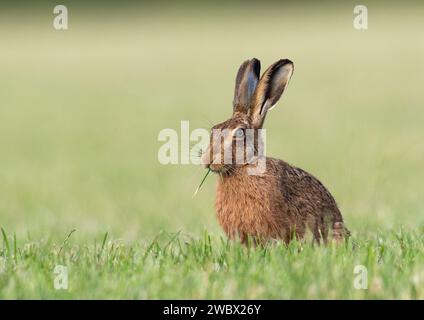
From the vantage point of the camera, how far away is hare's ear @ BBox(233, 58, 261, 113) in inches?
252

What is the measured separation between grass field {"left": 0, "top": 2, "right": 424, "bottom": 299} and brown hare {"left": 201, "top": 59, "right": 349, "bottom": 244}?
230 mm

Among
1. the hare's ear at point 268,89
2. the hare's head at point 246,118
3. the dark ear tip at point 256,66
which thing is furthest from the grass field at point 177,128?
the dark ear tip at point 256,66

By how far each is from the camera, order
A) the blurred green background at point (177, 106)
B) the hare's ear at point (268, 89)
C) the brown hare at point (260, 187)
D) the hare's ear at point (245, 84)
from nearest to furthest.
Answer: the brown hare at point (260, 187)
the hare's ear at point (268, 89)
the hare's ear at point (245, 84)
the blurred green background at point (177, 106)

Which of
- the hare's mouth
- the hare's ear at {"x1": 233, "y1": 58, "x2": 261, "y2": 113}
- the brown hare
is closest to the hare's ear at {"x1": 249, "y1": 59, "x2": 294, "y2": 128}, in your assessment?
the brown hare

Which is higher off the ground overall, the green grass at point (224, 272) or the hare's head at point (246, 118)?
the hare's head at point (246, 118)

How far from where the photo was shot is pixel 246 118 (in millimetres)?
6227

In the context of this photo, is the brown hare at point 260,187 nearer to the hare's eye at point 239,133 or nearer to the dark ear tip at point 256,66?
the hare's eye at point 239,133

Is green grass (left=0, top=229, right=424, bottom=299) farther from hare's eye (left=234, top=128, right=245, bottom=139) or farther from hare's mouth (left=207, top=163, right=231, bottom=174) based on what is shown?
hare's eye (left=234, top=128, right=245, bottom=139)

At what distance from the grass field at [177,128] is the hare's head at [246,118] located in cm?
57

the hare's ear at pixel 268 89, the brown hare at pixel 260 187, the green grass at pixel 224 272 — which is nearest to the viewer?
the green grass at pixel 224 272

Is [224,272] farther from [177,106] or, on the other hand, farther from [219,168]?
[177,106]

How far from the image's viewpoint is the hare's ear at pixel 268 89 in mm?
6270

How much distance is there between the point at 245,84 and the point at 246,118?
36 centimetres

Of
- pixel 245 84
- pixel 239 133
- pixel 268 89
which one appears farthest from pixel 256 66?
pixel 239 133
